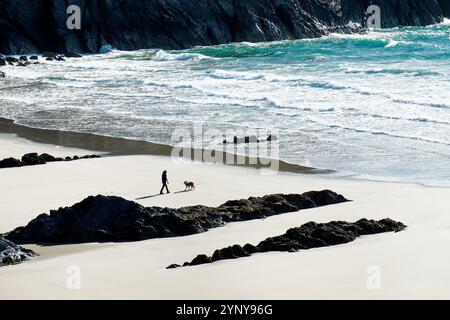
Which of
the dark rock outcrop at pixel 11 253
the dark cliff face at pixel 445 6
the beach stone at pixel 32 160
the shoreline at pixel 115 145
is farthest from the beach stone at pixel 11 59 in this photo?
the dark cliff face at pixel 445 6

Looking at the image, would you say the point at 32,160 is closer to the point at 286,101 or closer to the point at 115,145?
the point at 115,145

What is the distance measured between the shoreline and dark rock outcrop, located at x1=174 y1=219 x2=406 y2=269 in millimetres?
7189

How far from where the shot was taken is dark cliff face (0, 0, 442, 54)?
2778 inches

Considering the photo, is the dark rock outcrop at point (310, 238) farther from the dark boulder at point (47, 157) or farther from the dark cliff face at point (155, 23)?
the dark cliff face at point (155, 23)

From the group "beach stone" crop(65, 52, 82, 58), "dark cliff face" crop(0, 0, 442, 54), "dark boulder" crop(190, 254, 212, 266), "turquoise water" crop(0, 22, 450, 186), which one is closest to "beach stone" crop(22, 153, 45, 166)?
"turquoise water" crop(0, 22, 450, 186)

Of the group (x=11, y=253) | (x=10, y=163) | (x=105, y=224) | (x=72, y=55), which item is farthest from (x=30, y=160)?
(x=72, y=55)

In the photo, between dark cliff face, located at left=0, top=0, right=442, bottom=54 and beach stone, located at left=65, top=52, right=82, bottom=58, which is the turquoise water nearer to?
beach stone, located at left=65, top=52, right=82, bottom=58

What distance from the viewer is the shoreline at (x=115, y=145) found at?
992 inches

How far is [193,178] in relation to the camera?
23.2 meters

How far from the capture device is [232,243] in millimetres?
16297

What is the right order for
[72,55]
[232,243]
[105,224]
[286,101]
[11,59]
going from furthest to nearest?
[72,55] → [11,59] → [286,101] → [105,224] → [232,243]

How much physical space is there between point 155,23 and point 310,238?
201 ft

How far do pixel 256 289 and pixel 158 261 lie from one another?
267 cm

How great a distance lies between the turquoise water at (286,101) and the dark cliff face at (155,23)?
22.5ft
